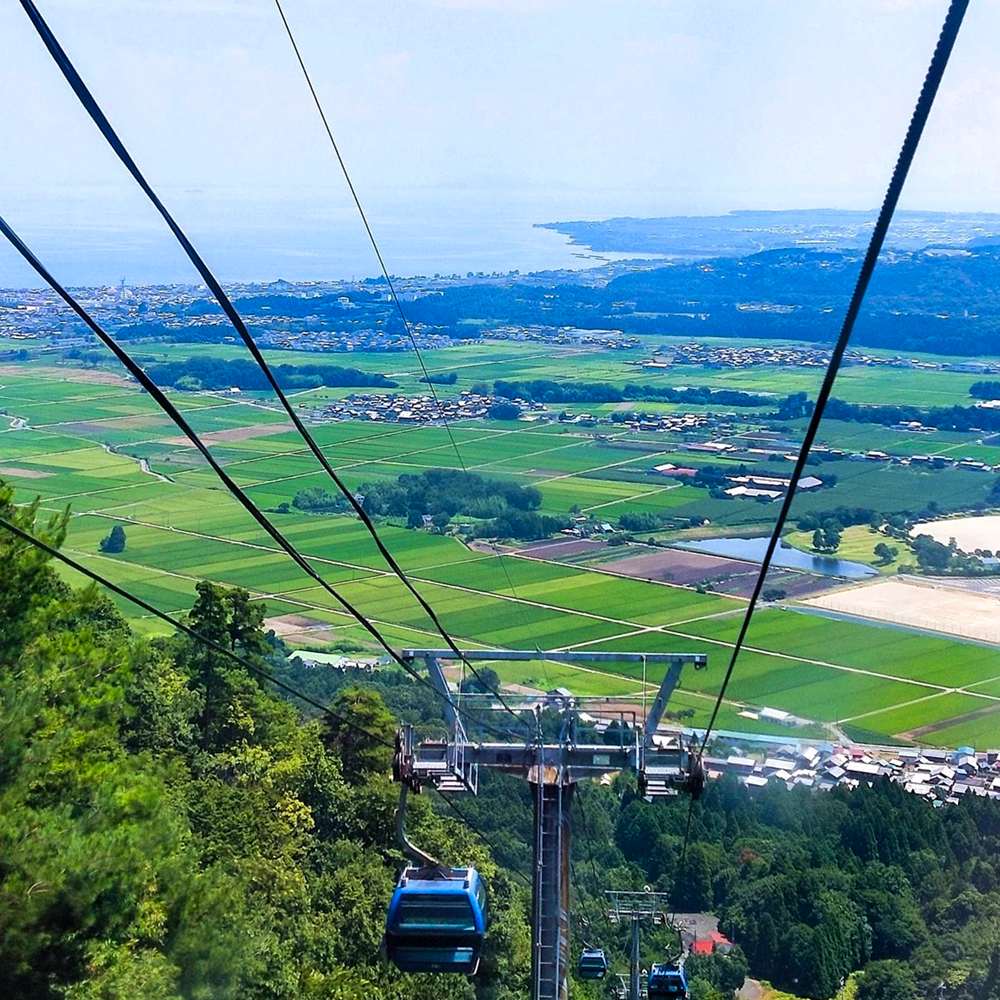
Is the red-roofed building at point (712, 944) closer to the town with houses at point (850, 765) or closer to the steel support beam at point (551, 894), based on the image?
the town with houses at point (850, 765)

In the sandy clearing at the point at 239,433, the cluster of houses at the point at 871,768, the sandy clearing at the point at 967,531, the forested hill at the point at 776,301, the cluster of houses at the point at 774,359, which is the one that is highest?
the forested hill at the point at 776,301

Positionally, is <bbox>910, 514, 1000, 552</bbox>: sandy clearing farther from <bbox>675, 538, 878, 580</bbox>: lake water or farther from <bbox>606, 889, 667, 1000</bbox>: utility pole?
<bbox>606, 889, 667, 1000</bbox>: utility pole

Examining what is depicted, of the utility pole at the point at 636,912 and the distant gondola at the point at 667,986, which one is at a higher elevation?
the utility pole at the point at 636,912

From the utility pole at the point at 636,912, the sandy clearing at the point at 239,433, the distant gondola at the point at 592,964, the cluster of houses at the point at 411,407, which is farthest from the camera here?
the cluster of houses at the point at 411,407

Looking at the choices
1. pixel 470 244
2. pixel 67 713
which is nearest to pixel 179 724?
pixel 67 713

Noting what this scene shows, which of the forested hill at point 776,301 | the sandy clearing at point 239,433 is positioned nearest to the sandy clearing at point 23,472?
the sandy clearing at point 239,433

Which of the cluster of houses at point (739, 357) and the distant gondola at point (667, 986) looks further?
the cluster of houses at point (739, 357)

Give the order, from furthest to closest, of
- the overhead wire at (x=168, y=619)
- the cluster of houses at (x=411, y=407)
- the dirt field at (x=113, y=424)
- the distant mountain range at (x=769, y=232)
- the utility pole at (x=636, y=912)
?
the distant mountain range at (x=769, y=232)
the cluster of houses at (x=411, y=407)
the dirt field at (x=113, y=424)
the utility pole at (x=636, y=912)
the overhead wire at (x=168, y=619)

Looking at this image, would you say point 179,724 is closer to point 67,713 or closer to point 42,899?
point 67,713
